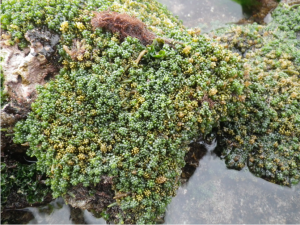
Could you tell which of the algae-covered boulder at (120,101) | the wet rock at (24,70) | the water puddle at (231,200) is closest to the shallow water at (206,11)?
the algae-covered boulder at (120,101)

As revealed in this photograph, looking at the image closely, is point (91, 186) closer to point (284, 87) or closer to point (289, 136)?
point (289, 136)

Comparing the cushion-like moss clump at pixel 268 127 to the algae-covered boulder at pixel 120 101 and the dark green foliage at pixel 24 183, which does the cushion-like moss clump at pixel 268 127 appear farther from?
the dark green foliage at pixel 24 183

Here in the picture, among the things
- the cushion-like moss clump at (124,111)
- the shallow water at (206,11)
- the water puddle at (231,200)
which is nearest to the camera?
the cushion-like moss clump at (124,111)

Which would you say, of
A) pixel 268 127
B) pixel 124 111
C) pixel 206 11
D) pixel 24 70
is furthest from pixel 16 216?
pixel 206 11

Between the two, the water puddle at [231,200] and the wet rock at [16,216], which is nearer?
the wet rock at [16,216]

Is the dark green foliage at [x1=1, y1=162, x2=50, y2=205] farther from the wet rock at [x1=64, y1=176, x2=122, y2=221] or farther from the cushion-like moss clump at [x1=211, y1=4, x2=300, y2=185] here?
the cushion-like moss clump at [x1=211, y1=4, x2=300, y2=185]

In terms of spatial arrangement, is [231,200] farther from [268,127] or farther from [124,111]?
[124,111]

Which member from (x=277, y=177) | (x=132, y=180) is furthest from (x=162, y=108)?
(x=277, y=177)

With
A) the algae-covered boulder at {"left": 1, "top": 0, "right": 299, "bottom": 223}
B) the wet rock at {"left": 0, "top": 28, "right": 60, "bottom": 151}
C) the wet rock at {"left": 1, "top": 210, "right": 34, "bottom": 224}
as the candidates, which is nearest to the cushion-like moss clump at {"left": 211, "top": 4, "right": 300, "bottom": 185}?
the algae-covered boulder at {"left": 1, "top": 0, "right": 299, "bottom": 223}
